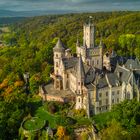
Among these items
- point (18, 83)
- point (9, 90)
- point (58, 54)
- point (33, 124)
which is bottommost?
point (33, 124)

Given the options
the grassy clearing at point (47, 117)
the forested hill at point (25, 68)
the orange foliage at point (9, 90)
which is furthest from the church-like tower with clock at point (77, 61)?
the orange foliage at point (9, 90)

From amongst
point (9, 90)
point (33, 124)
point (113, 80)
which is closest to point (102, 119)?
point (113, 80)

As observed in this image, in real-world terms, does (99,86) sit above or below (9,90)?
above

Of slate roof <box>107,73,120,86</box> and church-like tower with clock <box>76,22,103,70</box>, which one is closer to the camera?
slate roof <box>107,73,120,86</box>

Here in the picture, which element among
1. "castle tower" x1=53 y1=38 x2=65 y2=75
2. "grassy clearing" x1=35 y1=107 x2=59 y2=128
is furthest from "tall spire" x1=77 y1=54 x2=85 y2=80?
"castle tower" x1=53 y1=38 x2=65 y2=75

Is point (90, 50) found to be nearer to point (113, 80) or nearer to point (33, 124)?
point (113, 80)

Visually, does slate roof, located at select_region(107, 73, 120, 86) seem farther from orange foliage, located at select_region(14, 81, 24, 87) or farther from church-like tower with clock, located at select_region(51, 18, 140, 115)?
orange foliage, located at select_region(14, 81, 24, 87)

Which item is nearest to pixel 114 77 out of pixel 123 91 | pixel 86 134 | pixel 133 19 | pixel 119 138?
pixel 123 91

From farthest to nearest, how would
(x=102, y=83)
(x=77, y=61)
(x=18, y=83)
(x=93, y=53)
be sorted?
(x=18, y=83), (x=77, y=61), (x=93, y=53), (x=102, y=83)

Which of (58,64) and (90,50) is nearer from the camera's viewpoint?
(90,50)

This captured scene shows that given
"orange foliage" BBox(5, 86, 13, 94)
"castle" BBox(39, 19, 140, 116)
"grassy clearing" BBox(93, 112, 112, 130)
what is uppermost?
"castle" BBox(39, 19, 140, 116)

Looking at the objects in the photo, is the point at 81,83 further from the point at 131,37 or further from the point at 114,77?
the point at 131,37
